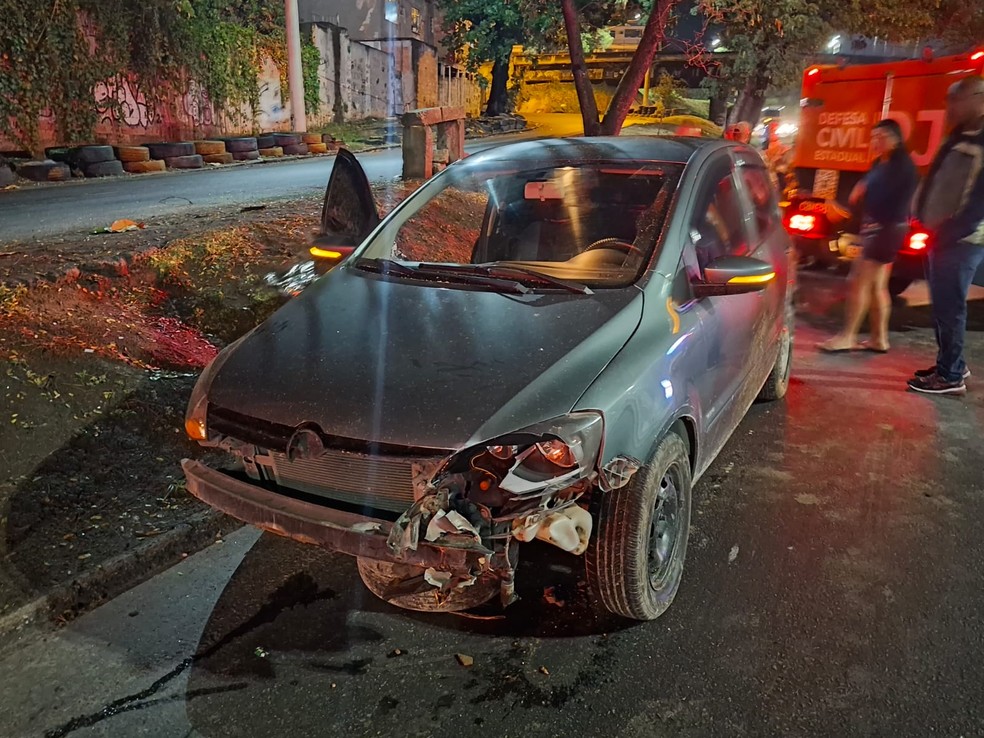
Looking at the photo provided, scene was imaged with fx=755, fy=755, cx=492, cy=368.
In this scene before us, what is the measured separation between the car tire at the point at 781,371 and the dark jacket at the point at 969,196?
120 cm

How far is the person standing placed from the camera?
19.1 ft

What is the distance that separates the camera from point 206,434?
2826mm

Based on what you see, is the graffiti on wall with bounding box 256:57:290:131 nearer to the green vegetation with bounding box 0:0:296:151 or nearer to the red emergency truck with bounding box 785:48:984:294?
the green vegetation with bounding box 0:0:296:151

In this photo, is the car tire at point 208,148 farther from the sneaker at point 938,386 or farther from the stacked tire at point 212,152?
the sneaker at point 938,386

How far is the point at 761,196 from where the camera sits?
452cm

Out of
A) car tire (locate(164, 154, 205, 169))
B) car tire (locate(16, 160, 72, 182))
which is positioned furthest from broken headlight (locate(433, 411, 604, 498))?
car tire (locate(164, 154, 205, 169))

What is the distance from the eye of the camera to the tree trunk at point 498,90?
32.3 m

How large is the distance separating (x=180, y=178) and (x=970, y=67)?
38.8 feet

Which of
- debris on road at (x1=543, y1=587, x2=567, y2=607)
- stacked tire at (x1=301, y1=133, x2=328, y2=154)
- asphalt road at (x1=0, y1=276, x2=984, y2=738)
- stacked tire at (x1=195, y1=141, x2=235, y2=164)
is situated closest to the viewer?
asphalt road at (x1=0, y1=276, x2=984, y2=738)

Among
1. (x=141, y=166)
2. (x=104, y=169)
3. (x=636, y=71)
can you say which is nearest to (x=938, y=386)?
(x=636, y=71)

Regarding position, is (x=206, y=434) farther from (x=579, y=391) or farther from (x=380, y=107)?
(x=380, y=107)

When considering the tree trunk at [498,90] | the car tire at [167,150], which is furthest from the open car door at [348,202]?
the tree trunk at [498,90]

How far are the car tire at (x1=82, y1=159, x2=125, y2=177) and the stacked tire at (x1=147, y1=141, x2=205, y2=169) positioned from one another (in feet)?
3.58

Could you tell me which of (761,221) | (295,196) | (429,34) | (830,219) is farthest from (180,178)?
(429,34)
